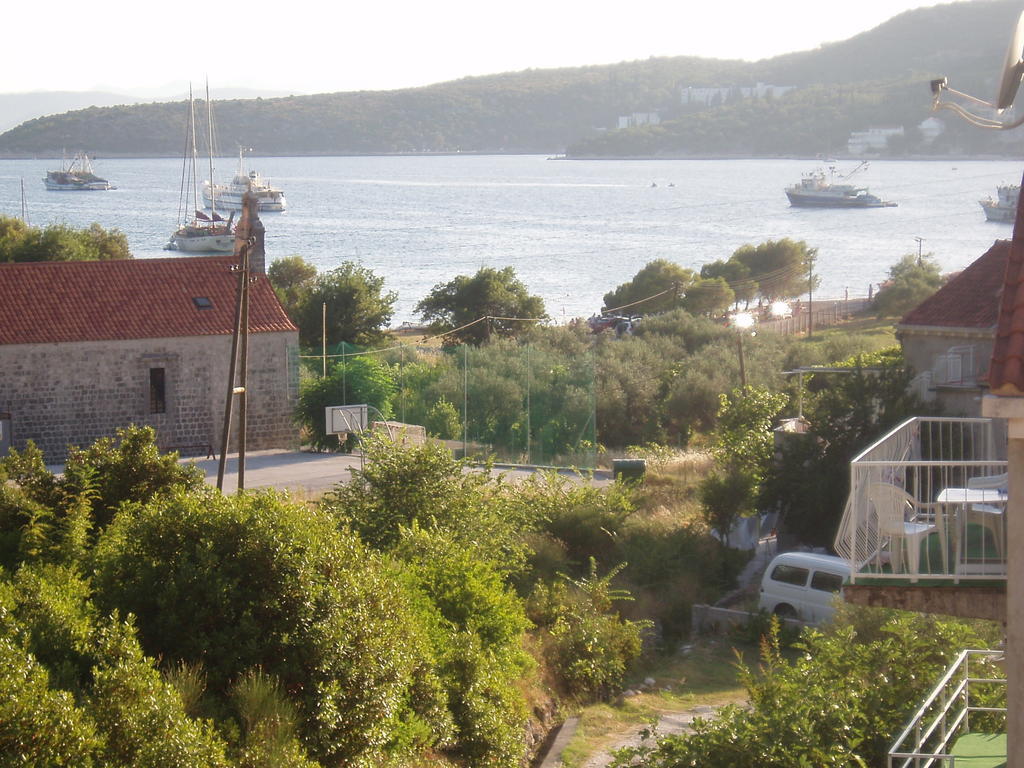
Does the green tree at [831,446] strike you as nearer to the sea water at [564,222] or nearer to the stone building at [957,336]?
the stone building at [957,336]

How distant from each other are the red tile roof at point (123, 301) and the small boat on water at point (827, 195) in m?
123

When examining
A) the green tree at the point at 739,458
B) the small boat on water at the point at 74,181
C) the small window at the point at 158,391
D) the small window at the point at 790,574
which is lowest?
the small window at the point at 790,574

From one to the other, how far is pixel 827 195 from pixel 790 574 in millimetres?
133493

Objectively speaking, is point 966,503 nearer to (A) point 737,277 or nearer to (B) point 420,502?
(B) point 420,502

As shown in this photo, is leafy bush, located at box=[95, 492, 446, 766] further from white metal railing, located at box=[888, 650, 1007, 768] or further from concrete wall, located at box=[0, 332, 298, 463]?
concrete wall, located at box=[0, 332, 298, 463]

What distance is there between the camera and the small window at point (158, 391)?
26.2 metres

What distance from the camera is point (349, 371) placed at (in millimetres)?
27172

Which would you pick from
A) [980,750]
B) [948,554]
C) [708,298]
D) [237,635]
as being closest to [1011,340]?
[948,554]

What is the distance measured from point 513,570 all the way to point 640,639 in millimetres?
2165

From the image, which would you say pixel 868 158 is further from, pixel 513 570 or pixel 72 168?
pixel 513 570

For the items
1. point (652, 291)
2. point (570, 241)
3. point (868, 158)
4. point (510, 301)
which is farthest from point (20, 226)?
point (868, 158)

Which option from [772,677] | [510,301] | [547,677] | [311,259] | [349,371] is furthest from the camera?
[311,259]

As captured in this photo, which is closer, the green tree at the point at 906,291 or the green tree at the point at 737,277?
the green tree at the point at 906,291

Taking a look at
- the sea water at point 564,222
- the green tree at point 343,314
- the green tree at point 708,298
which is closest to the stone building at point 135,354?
the green tree at point 343,314
